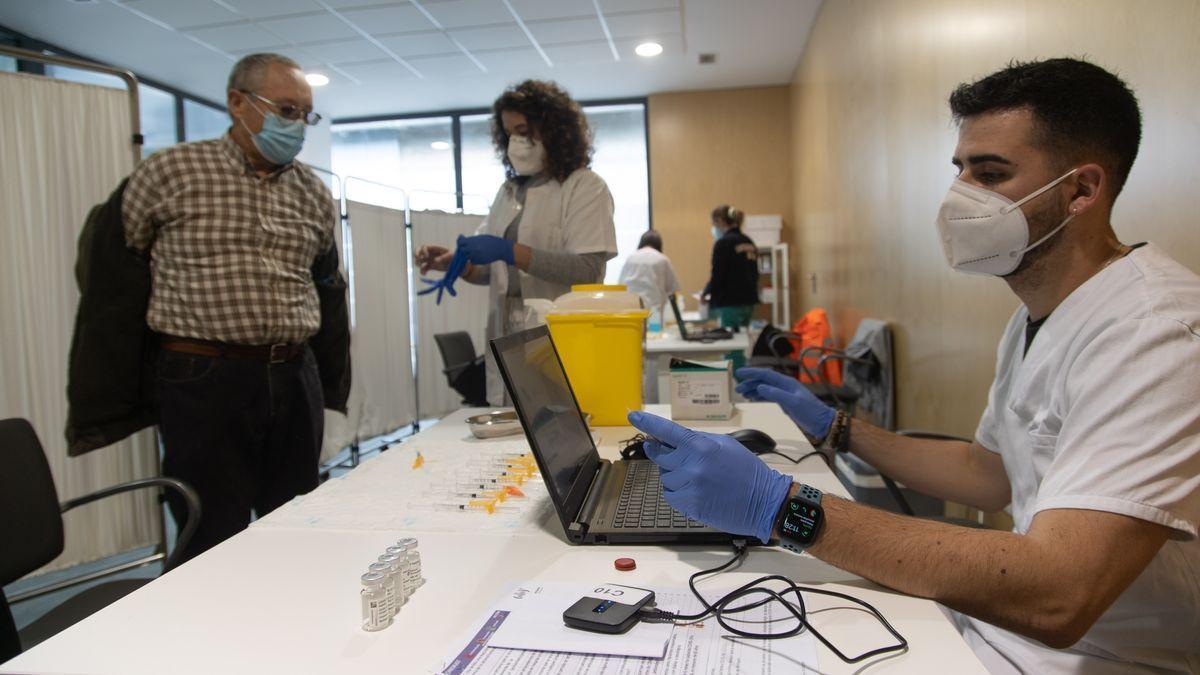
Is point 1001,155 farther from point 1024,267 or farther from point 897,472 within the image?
point 897,472

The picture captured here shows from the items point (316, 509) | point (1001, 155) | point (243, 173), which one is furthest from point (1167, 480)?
point (243, 173)

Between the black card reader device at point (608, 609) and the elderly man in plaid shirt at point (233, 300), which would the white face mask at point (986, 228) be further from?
the elderly man in plaid shirt at point (233, 300)

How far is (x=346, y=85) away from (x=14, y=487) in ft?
17.5

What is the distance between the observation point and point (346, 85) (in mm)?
5906

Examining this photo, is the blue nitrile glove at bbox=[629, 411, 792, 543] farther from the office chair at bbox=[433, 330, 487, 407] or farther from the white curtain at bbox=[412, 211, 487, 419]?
the white curtain at bbox=[412, 211, 487, 419]

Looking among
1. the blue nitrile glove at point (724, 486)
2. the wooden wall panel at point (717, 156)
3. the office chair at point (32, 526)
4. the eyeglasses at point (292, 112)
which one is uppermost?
the wooden wall panel at point (717, 156)

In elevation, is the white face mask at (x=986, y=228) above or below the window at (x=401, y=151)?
below

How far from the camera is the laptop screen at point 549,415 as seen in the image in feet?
2.99

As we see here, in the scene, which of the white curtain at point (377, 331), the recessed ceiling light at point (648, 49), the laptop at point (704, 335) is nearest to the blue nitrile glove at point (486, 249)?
the laptop at point (704, 335)

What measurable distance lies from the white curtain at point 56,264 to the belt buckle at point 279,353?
878 millimetres

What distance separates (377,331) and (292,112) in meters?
2.59

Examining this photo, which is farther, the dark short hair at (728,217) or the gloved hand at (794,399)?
the dark short hair at (728,217)

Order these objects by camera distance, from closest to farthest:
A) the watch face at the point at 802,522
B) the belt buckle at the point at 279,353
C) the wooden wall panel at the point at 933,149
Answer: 1. the watch face at the point at 802,522
2. the wooden wall panel at the point at 933,149
3. the belt buckle at the point at 279,353

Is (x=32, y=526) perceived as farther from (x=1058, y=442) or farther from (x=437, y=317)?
(x=437, y=317)
